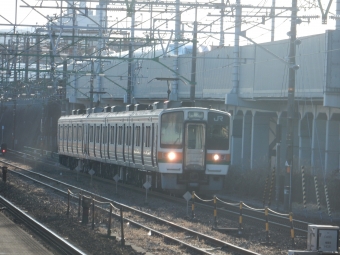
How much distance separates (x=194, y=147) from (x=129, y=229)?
23.3 feet

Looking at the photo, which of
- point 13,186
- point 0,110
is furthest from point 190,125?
point 0,110

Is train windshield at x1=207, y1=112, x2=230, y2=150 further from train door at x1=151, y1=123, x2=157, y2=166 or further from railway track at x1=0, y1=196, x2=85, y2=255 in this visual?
railway track at x1=0, y1=196, x2=85, y2=255

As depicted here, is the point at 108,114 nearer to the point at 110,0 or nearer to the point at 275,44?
the point at 275,44

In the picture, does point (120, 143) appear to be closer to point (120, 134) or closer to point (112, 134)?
point (120, 134)

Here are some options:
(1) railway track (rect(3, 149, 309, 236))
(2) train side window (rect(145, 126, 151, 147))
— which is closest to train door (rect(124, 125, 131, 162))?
(2) train side window (rect(145, 126, 151, 147))

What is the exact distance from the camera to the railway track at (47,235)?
1184 cm

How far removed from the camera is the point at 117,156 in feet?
90.1

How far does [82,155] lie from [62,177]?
1784 mm

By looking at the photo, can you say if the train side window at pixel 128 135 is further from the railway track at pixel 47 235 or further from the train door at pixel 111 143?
the railway track at pixel 47 235

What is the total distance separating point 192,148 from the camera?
21.8m

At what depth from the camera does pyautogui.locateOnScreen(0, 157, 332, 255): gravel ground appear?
1263cm

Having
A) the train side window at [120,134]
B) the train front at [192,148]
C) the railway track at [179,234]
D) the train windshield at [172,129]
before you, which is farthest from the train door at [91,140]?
the railway track at [179,234]

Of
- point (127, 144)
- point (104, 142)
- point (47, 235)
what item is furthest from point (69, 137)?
point (47, 235)

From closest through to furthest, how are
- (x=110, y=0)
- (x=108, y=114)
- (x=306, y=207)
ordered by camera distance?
(x=110, y=0) → (x=306, y=207) → (x=108, y=114)
